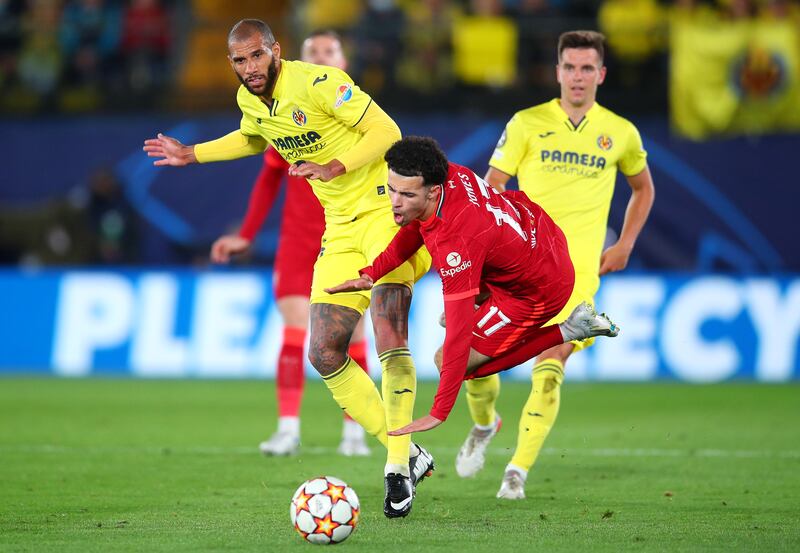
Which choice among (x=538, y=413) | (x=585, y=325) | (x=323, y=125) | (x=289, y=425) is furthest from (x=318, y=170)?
(x=289, y=425)

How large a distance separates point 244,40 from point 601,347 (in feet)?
27.9

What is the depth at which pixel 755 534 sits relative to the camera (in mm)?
6086

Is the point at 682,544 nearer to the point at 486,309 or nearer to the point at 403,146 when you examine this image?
the point at 486,309

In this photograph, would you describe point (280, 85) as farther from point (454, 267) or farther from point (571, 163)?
point (571, 163)

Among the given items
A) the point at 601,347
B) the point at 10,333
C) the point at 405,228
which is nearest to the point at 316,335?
the point at 405,228

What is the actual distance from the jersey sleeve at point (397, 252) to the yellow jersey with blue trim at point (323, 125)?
0.47 meters

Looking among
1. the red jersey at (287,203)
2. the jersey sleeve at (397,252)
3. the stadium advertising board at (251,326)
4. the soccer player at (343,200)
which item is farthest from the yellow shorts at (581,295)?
the stadium advertising board at (251,326)

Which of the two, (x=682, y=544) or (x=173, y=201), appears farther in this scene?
(x=173, y=201)

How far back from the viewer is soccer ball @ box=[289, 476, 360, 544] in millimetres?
5875

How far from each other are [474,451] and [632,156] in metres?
2.03

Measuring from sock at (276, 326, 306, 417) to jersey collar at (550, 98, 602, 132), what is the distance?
2.53m

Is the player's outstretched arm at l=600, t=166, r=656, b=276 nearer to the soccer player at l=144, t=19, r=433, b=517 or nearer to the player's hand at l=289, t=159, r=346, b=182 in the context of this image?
the soccer player at l=144, t=19, r=433, b=517

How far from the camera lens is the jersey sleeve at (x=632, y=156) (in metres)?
8.09

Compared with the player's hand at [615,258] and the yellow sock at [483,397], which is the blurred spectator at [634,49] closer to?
the player's hand at [615,258]
